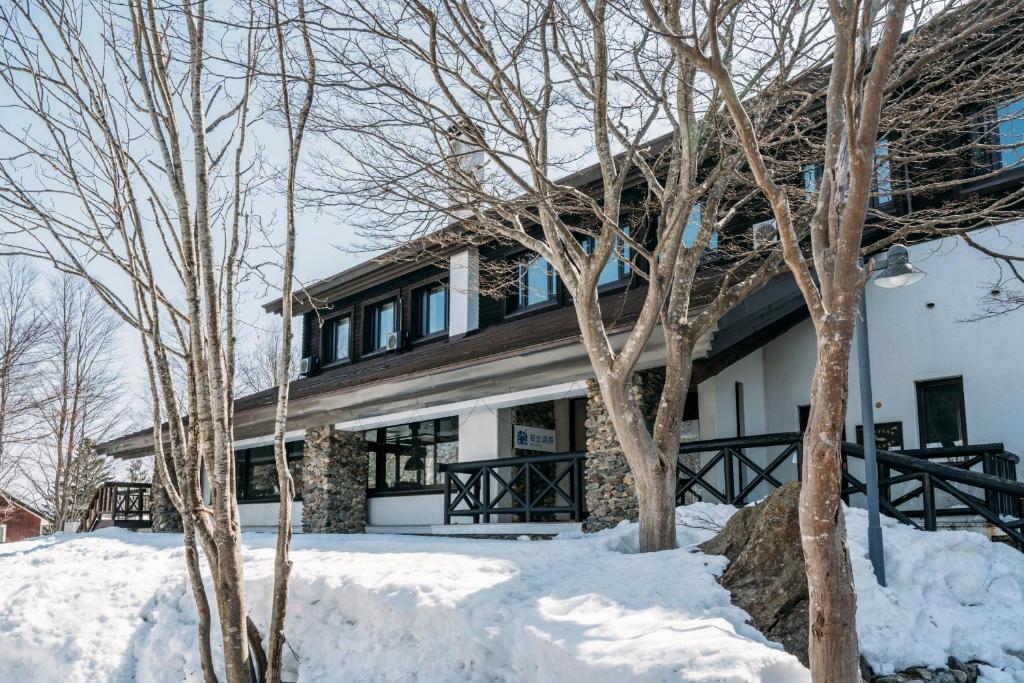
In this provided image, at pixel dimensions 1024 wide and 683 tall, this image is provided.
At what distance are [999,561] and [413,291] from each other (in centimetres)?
1278

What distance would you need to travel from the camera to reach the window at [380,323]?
61.4 feet

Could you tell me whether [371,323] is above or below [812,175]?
below

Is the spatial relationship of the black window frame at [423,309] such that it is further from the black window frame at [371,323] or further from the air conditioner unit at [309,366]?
the air conditioner unit at [309,366]

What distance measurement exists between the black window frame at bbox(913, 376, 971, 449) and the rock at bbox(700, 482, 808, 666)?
5072 millimetres

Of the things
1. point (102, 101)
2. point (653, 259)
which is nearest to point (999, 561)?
point (653, 259)

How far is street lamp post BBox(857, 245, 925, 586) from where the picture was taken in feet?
22.7

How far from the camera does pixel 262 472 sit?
19.6 metres

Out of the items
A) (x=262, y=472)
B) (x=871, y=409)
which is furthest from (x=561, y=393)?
(x=262, y=472)

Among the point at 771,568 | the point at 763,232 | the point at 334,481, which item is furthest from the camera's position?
the point at 334,481

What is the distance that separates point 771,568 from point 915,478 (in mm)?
2496

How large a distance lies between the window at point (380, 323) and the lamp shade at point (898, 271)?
1248cm

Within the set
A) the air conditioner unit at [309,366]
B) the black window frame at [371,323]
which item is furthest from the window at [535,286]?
the air conditioner unit at [309,366]

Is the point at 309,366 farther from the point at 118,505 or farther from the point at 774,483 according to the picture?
the point at 774,483

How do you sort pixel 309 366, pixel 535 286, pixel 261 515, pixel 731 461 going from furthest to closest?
pixel 309 366
pixel 261 515
pixel 535 286
pixel 731 461
